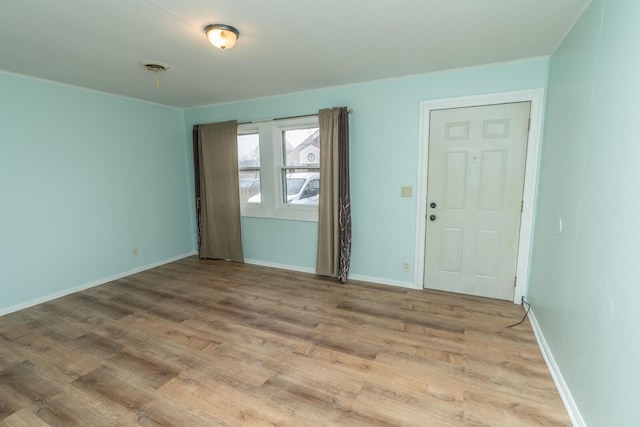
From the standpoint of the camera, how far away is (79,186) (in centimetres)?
351

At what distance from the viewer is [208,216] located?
182 inches

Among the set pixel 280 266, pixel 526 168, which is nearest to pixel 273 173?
pixel 280 266

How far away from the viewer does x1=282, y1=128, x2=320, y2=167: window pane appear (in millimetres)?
3881

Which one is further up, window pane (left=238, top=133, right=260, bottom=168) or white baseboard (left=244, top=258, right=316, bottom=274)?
window pane (left=238, top=133, right=260, bottom=168)

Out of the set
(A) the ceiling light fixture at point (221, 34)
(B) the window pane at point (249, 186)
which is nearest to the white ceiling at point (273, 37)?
(A) the ceiling light fixture at point (221, 34)

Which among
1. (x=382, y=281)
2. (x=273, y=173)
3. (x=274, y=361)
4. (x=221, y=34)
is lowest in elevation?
(x=274, y=361)

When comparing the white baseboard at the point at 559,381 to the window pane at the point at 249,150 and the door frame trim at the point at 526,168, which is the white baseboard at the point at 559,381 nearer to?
the door frame trim at the point at 526,168

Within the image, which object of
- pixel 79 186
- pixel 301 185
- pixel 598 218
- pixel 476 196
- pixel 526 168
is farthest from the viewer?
pixel 301 185

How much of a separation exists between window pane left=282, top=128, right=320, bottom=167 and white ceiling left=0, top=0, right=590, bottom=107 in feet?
2.60

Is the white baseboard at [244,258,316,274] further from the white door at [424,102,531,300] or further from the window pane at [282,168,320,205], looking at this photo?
the white door at [424,102,531,300]

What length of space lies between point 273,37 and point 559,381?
302cm

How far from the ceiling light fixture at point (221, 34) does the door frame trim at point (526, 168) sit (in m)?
1.99

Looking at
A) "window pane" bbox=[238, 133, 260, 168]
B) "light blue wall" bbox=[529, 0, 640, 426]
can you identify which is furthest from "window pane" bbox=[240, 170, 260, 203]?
"light blue wall" bbox=[529, 0, 640, 426]

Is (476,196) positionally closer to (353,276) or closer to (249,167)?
(353,276)
